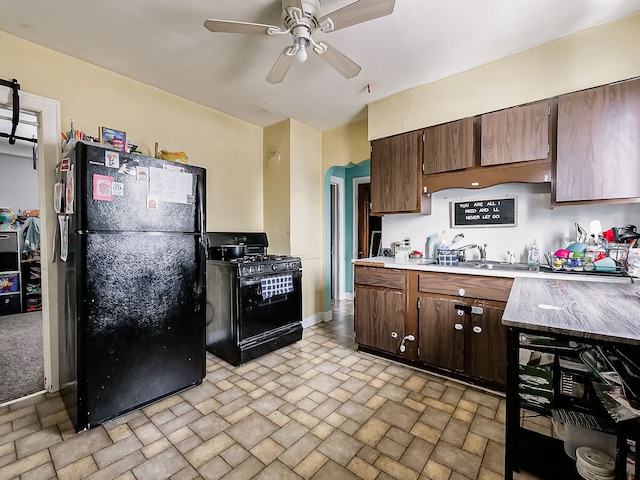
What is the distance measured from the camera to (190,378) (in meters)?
2.21

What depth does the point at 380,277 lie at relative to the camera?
271 centimetres

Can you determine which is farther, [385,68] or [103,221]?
[385,68]

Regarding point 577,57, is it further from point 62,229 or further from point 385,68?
point 62,229

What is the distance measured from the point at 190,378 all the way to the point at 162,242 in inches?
42.6

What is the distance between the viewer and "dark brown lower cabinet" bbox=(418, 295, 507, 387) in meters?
2.10

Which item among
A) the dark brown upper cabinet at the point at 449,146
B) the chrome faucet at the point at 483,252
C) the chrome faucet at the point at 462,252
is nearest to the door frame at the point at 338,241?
the dark brown upper cabinet at the point at 449,146

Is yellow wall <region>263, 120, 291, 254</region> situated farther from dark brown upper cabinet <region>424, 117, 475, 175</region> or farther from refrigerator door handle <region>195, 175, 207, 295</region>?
dark brown upper cabinet <region>424, 117, 475, 175</region>

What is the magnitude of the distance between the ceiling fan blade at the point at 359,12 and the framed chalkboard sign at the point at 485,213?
1.83 m

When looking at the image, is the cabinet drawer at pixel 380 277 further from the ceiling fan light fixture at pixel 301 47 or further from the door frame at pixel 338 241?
the door frame at pixel 338 241

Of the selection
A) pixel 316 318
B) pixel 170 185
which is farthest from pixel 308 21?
pixel 316 318

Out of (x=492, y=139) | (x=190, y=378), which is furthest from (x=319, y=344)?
(x=492, y=139)

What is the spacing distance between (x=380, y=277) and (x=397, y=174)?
104cm

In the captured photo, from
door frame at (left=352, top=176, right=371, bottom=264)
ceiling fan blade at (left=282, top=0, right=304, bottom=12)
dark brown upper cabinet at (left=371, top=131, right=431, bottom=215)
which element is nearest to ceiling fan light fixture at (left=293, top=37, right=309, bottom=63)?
ceiling fan blade at (left=282, top=0, right=304, bottom=12)

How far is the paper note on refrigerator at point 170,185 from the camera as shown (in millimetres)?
2006
